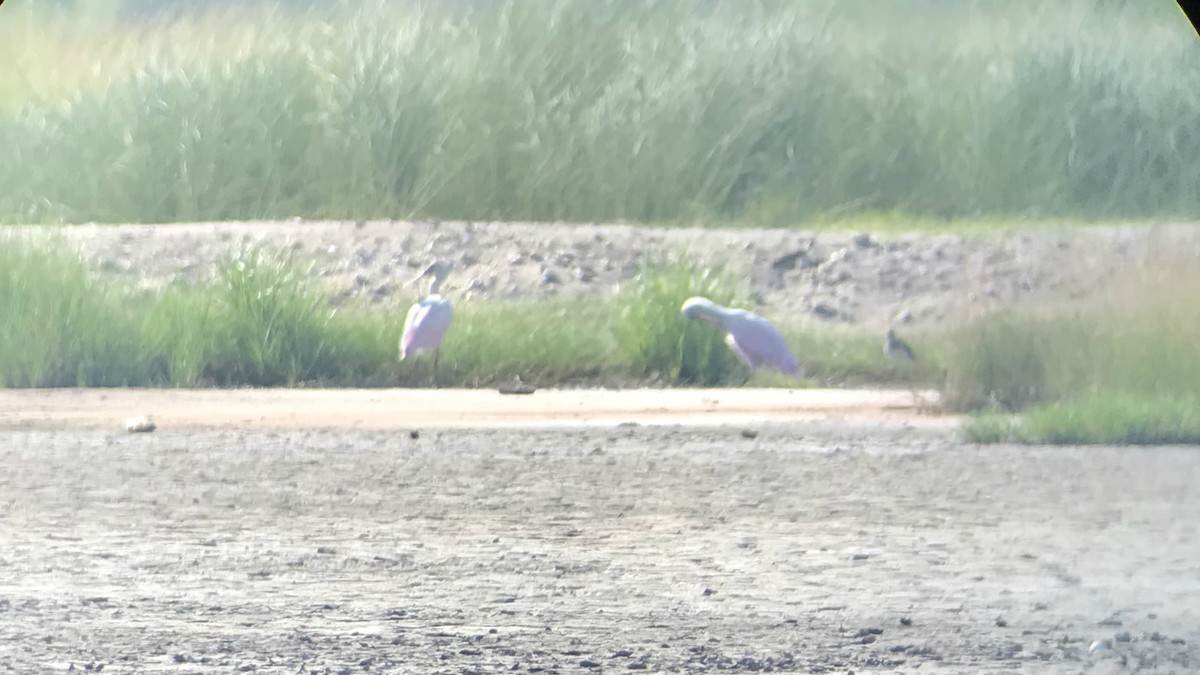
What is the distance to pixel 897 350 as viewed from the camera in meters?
10.9

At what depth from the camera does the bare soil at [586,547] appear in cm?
480

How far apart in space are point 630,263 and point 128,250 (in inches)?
151

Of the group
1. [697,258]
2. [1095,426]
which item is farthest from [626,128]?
[1095,426]

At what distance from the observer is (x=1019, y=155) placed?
16312 mm

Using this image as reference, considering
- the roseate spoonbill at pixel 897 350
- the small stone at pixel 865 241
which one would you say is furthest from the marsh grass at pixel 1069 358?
the small stone at pixel 865 241

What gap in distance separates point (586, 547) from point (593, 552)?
0.22 feet

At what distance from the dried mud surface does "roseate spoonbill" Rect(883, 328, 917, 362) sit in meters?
2.17

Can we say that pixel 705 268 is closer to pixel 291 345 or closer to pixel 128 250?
pixel 291 345

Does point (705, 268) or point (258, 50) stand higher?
point (258, 50)

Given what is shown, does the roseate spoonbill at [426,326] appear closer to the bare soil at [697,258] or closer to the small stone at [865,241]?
the bare soil at [697,258]

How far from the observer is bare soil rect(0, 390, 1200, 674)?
189 inches

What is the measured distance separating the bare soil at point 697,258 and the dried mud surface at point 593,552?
15.6 feet

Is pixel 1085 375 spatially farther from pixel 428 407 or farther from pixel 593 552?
pixel 593 552

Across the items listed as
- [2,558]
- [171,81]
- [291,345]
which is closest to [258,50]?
[171,81]
